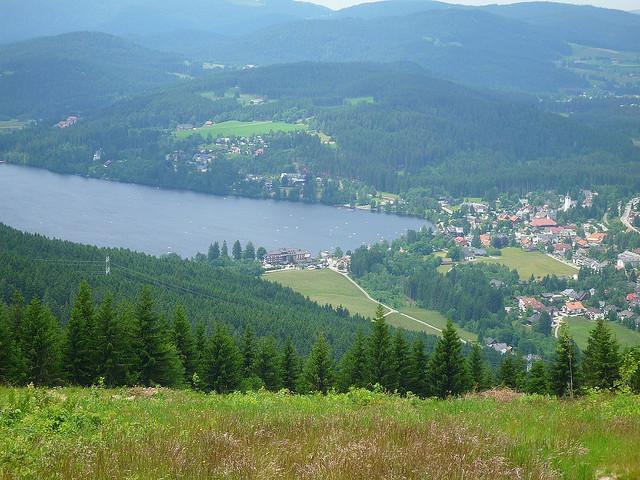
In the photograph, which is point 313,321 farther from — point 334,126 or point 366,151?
point 334,126

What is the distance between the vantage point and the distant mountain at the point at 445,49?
535 ft

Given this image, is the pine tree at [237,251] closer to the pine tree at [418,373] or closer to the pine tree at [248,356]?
the pine tree at [248,356]

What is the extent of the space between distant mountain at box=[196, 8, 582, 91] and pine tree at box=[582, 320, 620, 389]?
140544 millimetres

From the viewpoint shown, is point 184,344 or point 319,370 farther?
point 184,344

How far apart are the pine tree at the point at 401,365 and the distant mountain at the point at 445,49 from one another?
462ft

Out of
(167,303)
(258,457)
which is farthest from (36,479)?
(167,303)

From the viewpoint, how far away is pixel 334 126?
335ft

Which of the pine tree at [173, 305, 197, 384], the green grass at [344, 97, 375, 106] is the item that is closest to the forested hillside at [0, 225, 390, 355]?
the pine tree at [173, 305, 197, 384]

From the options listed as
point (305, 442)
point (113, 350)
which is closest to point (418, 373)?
point (113, 350)

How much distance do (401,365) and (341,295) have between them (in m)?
28.8

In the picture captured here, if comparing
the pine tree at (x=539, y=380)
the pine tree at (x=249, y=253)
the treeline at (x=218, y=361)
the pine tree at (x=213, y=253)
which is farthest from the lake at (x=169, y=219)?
the pine tree at (x=539, y=380)

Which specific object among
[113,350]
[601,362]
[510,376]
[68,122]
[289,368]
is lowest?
[289,368]

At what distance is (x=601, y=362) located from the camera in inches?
647

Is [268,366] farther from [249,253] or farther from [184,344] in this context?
[249,253]
